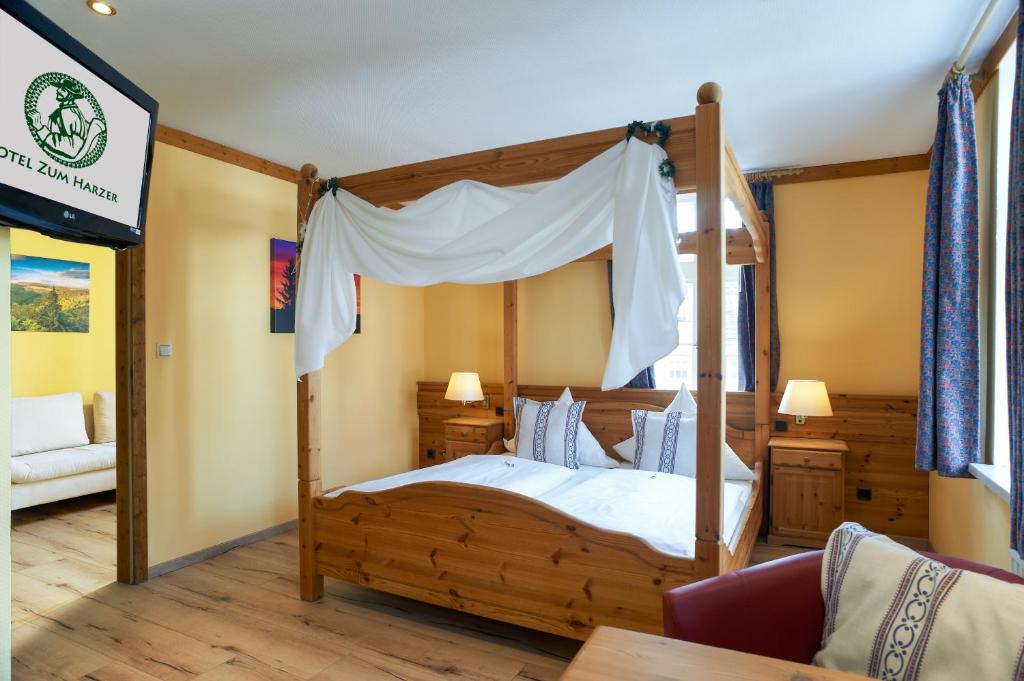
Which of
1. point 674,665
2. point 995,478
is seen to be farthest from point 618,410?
point 674,665

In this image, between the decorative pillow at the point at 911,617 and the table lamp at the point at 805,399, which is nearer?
the decorative pillow at the point at 911,617

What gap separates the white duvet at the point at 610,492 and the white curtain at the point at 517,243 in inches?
30.0

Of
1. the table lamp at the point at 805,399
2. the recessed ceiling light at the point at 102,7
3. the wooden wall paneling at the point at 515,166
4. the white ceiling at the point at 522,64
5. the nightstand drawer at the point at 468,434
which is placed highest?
the recessed ceiling light at the point at 102,7

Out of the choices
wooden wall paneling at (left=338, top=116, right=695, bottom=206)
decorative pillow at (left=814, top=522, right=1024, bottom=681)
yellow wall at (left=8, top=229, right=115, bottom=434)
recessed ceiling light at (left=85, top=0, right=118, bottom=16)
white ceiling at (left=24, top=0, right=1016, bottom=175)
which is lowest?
decorative pillow at (left=814, top=522, right=1024, bottom=681)

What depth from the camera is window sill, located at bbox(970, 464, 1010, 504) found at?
7.11 feet

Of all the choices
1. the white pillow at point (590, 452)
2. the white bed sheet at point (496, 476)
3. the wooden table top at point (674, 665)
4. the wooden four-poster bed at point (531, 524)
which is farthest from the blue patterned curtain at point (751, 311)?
the wooden table top at point (674, 665)

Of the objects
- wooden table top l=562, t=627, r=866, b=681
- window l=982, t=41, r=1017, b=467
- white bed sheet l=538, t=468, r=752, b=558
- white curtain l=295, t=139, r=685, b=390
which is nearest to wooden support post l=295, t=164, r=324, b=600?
white curtain l=295, t=139, r=685, b=390

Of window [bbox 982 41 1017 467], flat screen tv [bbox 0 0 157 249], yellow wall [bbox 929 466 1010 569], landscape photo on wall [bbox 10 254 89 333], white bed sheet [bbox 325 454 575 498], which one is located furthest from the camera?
landscape photo on wall [bbox 10 254 89 333]

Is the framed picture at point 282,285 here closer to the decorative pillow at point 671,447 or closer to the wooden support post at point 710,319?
the decorative pillow at point 671,447

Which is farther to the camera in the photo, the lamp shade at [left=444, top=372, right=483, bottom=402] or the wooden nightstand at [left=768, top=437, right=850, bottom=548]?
the lamp shade at [left=444, top=372, right=483, bottom=402]

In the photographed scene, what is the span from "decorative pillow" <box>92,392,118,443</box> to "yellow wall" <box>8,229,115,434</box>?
4.9 inches

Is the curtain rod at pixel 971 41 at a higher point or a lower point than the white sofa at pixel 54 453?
higher

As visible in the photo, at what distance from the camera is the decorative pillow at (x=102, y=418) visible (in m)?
5.31

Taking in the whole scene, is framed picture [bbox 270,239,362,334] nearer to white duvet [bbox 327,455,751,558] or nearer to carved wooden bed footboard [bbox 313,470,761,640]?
white duvet [bbox 327,455,751,558]
